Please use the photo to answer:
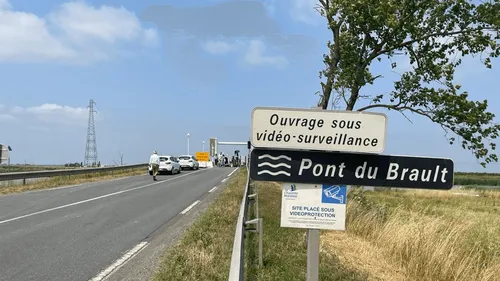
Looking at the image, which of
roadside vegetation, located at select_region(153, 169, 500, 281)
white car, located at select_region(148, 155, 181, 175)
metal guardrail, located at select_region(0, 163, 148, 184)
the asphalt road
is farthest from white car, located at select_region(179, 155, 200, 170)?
roadside vegetation, located at select_region(153, 169, 500, 281)

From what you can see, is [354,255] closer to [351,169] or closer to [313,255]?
[313,255]

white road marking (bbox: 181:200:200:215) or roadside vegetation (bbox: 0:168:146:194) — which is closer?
white road marking (bbox: 181:200:200:215)

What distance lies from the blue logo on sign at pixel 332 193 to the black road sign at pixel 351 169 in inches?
2.4

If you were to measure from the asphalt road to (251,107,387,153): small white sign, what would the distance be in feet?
13.2

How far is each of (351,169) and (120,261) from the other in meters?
4.92

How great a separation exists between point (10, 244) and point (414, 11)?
42.1 feet

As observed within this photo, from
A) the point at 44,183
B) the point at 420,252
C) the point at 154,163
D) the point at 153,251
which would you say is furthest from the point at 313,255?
the point at 154,163

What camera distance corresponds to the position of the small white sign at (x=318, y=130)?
364cm

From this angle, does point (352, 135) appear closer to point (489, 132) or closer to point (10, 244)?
point (10, 244)

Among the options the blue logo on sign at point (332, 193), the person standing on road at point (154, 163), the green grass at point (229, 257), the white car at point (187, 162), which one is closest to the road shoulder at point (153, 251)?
the green grass at point (229, 257)

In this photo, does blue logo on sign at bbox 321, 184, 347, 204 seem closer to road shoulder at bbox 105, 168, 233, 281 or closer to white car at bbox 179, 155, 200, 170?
road shoulder at bbox 105, 168, 233, 281

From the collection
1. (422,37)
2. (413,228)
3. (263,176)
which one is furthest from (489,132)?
(263,176)

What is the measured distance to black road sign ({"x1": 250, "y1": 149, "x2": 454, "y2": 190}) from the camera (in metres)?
3.62

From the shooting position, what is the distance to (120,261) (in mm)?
7242
